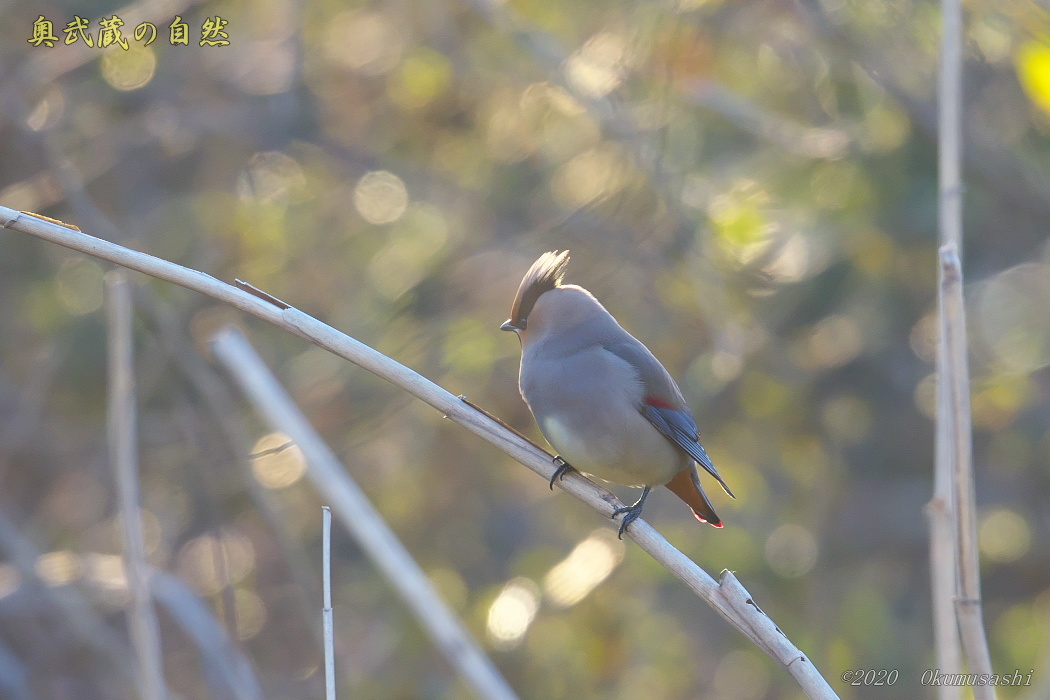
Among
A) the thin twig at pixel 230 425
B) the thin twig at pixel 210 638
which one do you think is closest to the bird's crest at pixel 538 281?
the thin twig at pixel 230 425

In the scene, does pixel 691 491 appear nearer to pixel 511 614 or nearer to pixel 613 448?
pixel 613 448

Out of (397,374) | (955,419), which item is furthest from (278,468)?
(955,419)

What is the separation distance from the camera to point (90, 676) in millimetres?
5582

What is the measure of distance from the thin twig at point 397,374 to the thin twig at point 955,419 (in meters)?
0.43

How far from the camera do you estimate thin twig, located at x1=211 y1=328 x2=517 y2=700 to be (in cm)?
308

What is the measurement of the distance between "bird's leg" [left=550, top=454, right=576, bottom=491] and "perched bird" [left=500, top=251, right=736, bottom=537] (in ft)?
0.05

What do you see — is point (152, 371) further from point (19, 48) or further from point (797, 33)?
point (797, 33)

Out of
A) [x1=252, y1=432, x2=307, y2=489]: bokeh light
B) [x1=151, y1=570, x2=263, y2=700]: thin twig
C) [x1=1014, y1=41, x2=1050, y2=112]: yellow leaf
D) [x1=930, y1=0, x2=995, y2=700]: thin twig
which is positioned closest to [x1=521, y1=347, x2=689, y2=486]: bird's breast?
[x1=930, y1=0, x2=995, y2=700]: thin twig

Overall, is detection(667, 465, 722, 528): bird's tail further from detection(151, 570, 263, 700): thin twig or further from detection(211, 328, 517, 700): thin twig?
detection(151, 570, 263, 700): thin twig

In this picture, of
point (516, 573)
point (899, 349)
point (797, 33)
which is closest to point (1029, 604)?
point (899, 349)

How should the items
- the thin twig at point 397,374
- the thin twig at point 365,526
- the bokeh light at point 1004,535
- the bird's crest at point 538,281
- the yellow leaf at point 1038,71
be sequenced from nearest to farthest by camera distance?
the thin twig at point 397,374, the thin twig at point 365,526, the yellow leaf at point 1038,71, the bird's crest at point 538,281, the bokeh light at point 1004,535

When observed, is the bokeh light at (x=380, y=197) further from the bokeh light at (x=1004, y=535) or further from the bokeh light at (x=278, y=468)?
the bokeh light at (x=1004, y=535)

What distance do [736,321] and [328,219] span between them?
2.46 meters

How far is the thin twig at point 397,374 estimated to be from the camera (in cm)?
230
